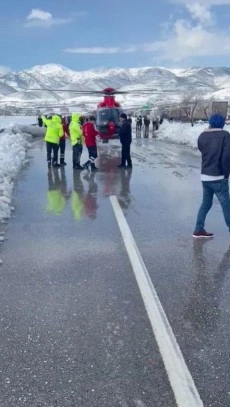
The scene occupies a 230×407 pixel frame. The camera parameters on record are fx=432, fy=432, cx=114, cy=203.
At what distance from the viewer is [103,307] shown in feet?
14.3

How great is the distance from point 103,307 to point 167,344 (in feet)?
3.13

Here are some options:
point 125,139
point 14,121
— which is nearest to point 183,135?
point 125,139

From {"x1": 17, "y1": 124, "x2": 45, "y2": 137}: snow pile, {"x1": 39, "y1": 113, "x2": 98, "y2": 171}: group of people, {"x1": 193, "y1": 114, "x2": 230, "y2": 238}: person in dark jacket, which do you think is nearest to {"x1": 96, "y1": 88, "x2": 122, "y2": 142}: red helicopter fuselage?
{"x1": 39, "y1": 113, "x2": 98, "y2": 171}: group of people

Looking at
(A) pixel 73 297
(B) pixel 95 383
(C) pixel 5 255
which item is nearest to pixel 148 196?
(C) pixel 5 255

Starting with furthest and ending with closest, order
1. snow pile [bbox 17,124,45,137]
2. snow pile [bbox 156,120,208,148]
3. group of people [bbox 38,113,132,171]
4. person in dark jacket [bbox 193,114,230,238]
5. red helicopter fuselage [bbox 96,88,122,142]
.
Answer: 1. snow pile [bbox 17,124,45,137]
2. snow pile [bbox 156,120,208,148]
3. red helicopter fuselage [bbox 96,88,122,142]
4. group of people [bbox 38,113,132,171]
5. person in dark jacket [bbox 193,114,230,238]

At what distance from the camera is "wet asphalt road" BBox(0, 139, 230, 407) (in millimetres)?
3053

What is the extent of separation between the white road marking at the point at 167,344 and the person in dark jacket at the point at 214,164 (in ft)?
5.49

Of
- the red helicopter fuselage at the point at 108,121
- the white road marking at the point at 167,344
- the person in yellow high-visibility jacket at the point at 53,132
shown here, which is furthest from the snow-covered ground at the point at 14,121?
the white road marking at the point at 167,344

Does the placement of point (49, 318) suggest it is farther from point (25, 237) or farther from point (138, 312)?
point (25, 237)

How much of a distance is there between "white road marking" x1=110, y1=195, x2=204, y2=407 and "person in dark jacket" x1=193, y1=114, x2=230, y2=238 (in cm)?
167

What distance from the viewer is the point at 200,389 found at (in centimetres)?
A: 299

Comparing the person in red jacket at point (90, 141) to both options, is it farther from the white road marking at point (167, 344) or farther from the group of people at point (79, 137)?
the white road marking at point (167, 344)

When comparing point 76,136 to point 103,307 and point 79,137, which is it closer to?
point 79,137

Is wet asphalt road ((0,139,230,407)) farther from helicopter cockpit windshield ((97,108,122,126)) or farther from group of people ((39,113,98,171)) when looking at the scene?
helicopter cockpit windshield ((97,108,122,126))
